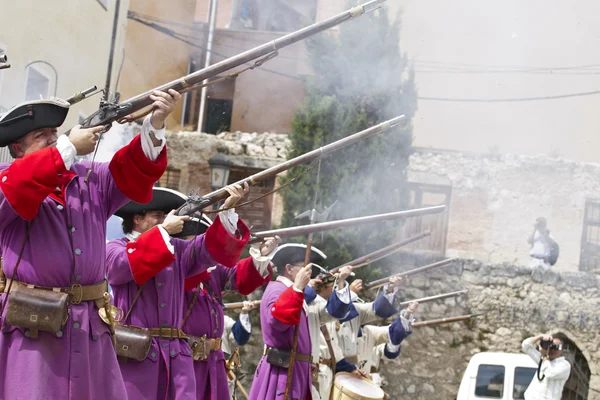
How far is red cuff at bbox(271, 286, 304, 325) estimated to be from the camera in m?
5.91

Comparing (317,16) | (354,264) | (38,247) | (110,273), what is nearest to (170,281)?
(110,273)

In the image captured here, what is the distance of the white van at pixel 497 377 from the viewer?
1110 cm

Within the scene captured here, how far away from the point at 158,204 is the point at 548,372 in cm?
623

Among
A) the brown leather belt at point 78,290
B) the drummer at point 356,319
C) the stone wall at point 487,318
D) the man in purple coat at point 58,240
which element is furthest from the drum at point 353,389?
the stone wall at point 487,318

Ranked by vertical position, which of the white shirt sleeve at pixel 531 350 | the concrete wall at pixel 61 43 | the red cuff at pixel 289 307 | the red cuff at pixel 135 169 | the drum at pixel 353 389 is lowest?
the drum at pixel 353 389

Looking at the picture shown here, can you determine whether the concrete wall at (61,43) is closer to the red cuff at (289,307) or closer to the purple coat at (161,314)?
the red cuff at (289,307)

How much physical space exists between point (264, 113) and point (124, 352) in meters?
12.1

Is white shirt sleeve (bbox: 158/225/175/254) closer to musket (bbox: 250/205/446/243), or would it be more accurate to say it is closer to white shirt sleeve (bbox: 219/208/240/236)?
white shirt sleeve (bbox: 219/208/240/236)

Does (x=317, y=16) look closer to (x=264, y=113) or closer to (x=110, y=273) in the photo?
(x=264, y=113)

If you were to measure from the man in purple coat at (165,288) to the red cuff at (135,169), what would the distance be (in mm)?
906

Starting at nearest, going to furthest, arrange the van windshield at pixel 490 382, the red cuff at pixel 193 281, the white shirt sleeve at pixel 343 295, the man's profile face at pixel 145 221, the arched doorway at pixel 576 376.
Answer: the man's profile face at pixel 145 221, the red cuff at pixel 193 281, the white shirt sleeve at pixel 343 295, the van windshield at pixel 490 382, the arched doorway at pixel 576 376

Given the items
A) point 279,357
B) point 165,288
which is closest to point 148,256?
point 165,288

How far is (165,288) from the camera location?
4758 millimetres

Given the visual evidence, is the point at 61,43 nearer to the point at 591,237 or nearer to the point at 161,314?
the point at 161,314
